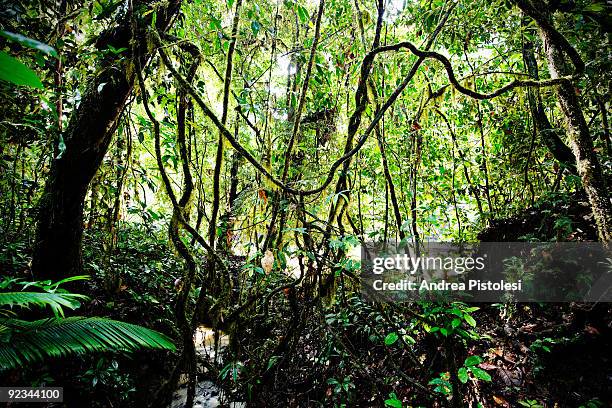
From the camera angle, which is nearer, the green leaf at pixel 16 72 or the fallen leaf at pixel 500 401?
the green leaf at pixel 16 72

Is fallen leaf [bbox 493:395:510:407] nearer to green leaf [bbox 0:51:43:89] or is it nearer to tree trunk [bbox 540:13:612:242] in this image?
tree trunk [bbox 540:13:612:242]

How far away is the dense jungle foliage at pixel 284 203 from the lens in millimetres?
2410

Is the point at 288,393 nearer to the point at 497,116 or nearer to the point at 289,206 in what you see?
the point at 289,206

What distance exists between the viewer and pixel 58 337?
6.61 feet

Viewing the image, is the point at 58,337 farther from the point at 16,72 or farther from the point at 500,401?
the point at 500,401

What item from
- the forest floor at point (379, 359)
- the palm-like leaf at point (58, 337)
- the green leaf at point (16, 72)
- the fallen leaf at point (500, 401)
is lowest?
the fallen leaf at point (500, 401)

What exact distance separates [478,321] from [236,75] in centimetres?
361

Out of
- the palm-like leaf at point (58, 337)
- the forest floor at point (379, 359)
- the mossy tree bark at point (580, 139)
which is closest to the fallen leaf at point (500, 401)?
the forest floor at point (379, 359)
